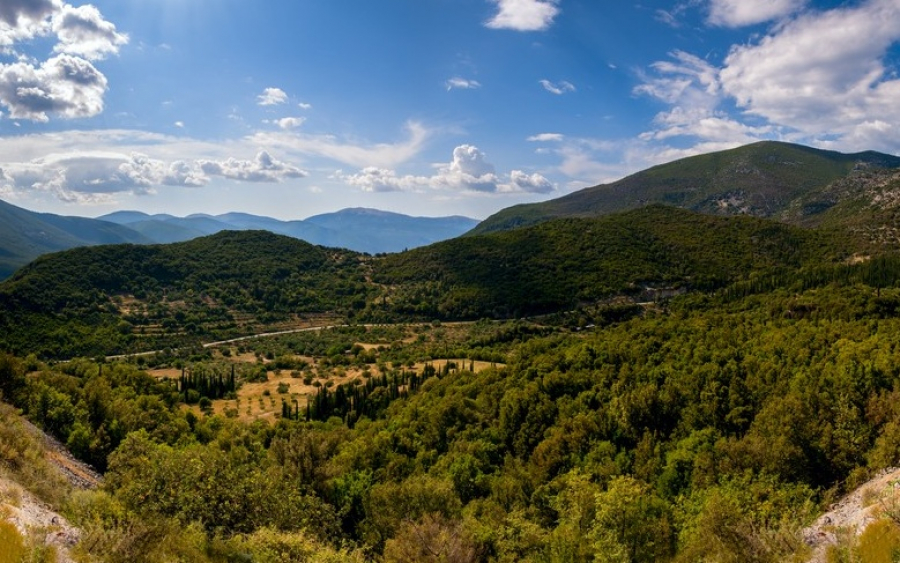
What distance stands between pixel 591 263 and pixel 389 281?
73.9 m

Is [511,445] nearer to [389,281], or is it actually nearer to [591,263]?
[591,263]

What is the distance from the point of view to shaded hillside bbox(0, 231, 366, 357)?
120 metres

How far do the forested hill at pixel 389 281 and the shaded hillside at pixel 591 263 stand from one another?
1.31 ft

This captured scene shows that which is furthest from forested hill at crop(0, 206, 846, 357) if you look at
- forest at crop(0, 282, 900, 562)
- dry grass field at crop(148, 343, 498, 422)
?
forest at crop(0, 282, 900, 562)

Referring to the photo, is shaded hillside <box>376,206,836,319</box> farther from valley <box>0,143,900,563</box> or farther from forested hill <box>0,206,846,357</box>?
valley <box>0,143,900,563</box>

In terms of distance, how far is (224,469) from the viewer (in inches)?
1025

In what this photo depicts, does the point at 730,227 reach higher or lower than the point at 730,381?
higher

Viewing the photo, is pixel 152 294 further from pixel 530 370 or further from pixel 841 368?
pixel 841 368

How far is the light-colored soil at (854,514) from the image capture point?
50.1 feet

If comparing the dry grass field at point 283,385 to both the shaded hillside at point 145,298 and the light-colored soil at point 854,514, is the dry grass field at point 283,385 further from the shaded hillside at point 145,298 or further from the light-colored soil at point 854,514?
the light-colored soil at point 854,514

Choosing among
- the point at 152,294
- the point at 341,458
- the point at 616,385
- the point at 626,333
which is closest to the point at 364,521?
the point at 341,458

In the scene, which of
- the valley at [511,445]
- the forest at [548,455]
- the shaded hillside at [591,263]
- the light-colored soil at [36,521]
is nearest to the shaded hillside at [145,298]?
the valley at [511,445]

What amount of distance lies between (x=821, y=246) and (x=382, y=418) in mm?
156004

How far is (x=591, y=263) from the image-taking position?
16788 centimetres
